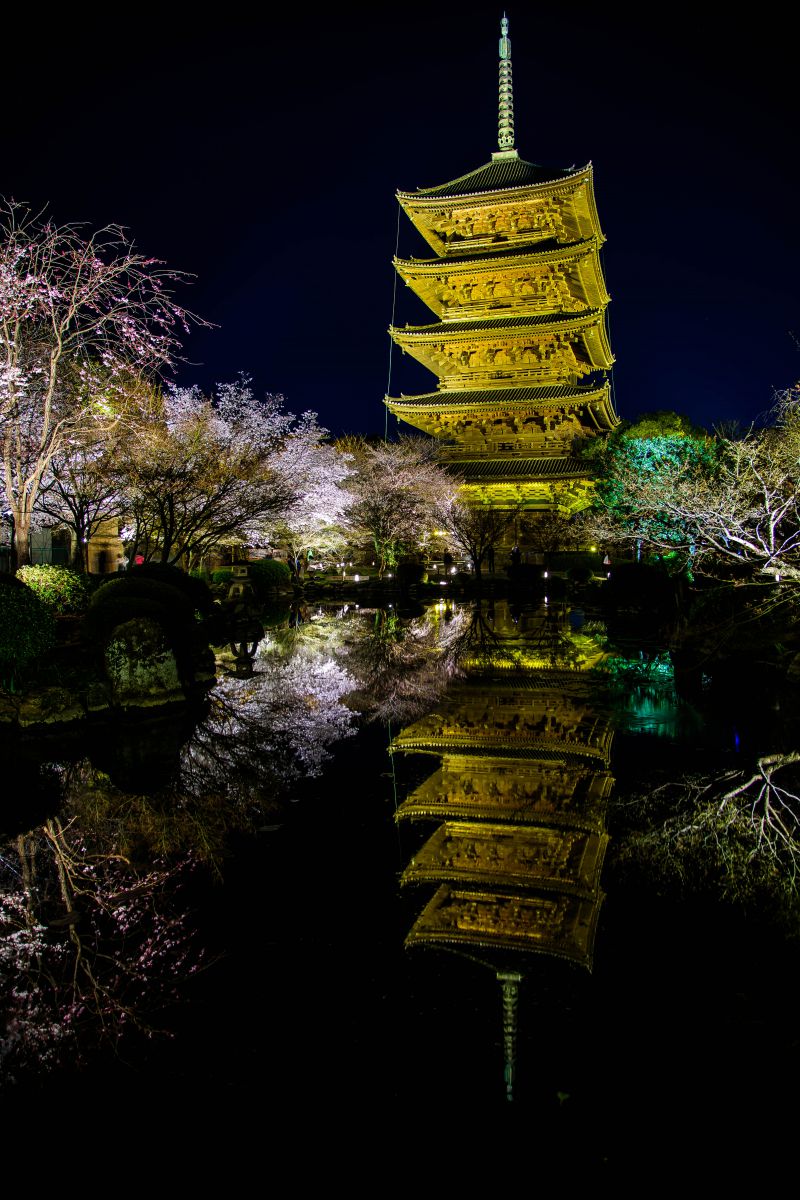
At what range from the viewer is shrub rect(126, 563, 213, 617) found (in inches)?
642

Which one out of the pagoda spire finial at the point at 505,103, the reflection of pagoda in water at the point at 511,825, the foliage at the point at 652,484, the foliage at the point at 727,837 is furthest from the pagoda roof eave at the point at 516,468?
the foliage at the point at 727,837

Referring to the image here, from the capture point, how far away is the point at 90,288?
14.2m

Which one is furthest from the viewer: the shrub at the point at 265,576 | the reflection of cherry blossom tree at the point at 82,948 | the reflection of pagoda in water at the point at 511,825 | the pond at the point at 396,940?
the shrub at the point at 265,576

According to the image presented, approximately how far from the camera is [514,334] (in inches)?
1501

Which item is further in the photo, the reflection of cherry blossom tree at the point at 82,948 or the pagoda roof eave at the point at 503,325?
the pagoda roof eave at the point at 503,325

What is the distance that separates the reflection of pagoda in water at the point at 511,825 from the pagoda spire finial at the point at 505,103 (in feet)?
141

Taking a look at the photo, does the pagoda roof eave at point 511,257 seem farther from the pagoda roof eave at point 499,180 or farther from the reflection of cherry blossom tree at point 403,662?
the reflection of cherry blossom tree at point 403,662

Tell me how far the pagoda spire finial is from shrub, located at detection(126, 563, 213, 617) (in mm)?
36535

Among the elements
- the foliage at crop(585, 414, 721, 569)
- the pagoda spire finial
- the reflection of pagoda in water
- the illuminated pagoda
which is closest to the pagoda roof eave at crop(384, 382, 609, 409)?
the illuminated pagoda

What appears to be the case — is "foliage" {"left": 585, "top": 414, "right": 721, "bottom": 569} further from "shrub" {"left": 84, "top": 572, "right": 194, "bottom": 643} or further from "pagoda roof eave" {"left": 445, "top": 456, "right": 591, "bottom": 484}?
"shrub" {"left": 84, "top": 572, "right": 194, "bottom": 643}

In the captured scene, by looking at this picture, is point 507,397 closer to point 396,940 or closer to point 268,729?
point 268,729

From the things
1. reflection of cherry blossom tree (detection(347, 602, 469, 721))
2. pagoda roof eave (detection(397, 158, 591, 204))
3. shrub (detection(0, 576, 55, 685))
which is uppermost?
pagoda roof eave (detection(397, 158, 591, 204))

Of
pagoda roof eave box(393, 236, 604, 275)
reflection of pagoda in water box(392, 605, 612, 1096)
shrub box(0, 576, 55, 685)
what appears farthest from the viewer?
pagoda roof eave box(393, 236, 604, 275)

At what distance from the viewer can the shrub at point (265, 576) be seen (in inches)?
1236
